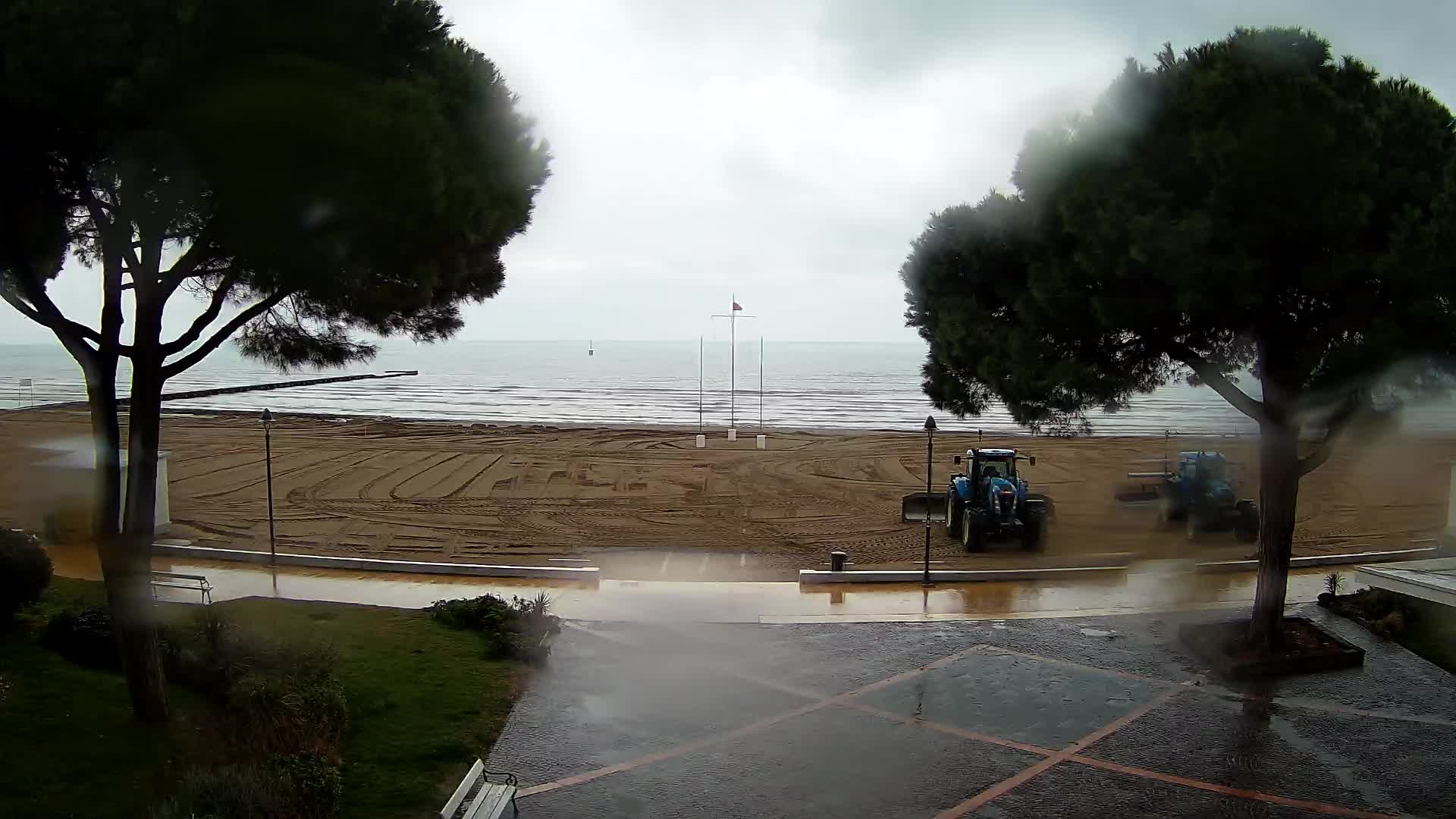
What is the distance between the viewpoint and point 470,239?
7.73 metres

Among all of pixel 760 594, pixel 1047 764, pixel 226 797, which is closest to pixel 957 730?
pixel 1047 764

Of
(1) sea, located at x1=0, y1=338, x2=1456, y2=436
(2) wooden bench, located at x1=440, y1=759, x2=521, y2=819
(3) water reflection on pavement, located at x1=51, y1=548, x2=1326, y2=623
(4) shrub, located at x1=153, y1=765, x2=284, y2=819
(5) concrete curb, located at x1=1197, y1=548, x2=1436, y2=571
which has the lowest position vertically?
(2) wooden bench, located at x1=440, y1=759, x2=521, y2=819

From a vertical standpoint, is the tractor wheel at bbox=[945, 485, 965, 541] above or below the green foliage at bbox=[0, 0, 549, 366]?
below

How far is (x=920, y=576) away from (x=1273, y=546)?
524 centimetres

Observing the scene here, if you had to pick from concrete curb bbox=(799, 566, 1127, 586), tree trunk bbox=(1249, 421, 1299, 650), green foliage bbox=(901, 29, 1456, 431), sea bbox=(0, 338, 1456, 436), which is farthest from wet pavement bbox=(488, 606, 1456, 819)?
sea bbox=(0, 338, 1456, 436)

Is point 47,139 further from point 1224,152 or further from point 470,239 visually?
point 1224,152

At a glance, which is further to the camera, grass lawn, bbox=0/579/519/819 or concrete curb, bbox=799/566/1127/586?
concrete curb, bbox=799/566/1127/586

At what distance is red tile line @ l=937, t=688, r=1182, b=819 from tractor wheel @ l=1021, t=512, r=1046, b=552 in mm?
8120

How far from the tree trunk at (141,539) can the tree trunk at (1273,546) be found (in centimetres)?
1136

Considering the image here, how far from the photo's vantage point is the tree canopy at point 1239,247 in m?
8.81

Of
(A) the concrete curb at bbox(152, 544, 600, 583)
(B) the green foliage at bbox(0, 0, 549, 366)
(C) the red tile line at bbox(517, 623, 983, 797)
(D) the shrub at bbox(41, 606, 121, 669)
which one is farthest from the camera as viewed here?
(A) the concrete curb at bbox(152, 544, 600, 583)

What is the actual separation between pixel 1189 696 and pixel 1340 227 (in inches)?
199

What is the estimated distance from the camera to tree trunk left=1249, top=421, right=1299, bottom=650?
429 inches

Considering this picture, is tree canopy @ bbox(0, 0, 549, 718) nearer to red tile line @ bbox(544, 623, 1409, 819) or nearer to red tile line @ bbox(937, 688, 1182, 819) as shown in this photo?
red tile line @ bbox(544, 623, 1409, 819)
